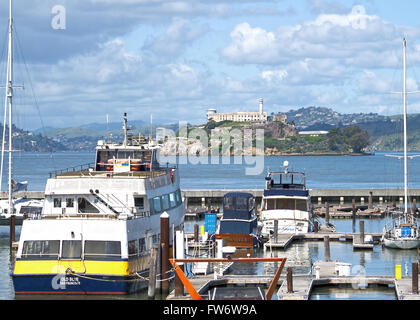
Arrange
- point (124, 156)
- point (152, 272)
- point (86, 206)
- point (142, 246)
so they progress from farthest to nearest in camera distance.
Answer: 1. point (124, 156)
2. point (86, 206)
3. point (142, 246)
4. point (152, 272)

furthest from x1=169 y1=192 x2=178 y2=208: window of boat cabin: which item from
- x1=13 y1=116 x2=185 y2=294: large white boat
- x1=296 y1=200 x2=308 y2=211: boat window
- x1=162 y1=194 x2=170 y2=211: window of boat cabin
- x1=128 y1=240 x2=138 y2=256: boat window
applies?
x1=296 y1=200 x2=308 y2=211: boat window

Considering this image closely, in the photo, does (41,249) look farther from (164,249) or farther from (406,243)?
(406,243)

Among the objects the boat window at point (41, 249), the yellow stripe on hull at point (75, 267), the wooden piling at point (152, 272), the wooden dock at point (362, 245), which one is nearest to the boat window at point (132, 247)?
the yellow stripe on hull at point (75, 267)

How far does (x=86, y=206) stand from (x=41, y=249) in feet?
12.1

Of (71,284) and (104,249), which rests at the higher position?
(104,249)

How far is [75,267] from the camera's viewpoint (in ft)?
92.3

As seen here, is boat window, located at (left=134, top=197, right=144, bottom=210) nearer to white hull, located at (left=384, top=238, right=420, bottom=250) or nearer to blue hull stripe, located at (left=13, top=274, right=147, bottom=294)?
blue hull stripe, located at (left=13, top=274, right=147, bottom=294)

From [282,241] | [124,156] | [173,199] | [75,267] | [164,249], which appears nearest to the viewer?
[75,267]

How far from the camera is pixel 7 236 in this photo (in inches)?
2135

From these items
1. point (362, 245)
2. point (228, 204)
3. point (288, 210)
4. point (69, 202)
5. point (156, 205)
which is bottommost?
point (362, 245)

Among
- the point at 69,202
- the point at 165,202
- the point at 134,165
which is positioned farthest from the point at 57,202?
the point at 165,202

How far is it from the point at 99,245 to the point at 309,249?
21.9 meters

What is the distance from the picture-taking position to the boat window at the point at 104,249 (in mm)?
28266
